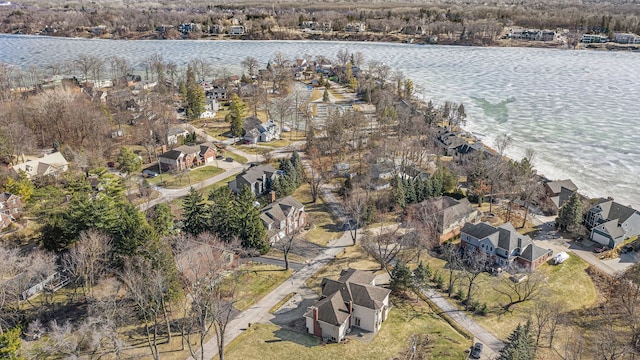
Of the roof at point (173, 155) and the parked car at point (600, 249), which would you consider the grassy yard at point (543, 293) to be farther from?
the roof at point (173, 155)

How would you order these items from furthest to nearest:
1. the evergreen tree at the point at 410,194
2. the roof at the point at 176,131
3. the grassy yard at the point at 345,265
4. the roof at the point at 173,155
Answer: the roof at the point at 176,131 → the roof at the point at 173,155 → the evergreen tree at the point at 410,194 → the grassy yard at the point at 345,265

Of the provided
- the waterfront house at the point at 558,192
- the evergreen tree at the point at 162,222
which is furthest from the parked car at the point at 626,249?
the evergreen tree at the point at 162,222

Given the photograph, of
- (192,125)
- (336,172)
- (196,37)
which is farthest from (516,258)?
(196,37)

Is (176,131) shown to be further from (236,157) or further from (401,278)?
(401,278)

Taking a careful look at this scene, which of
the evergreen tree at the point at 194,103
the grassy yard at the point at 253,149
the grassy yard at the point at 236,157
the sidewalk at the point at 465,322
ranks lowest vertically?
the sidewalk at the point at 465,322

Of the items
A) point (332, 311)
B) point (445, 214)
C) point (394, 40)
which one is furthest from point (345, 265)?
point (394, 40)

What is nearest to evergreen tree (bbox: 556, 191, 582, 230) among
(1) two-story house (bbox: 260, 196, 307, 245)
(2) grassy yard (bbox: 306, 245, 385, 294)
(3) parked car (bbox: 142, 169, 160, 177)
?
(2) grassy yard (bbox: 306, 245, 385, 294)

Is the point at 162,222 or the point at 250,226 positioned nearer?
the point at 162,222
